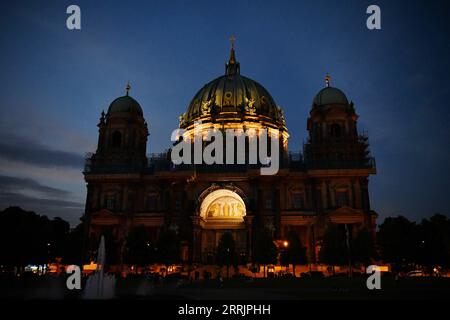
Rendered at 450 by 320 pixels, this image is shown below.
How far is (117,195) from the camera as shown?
216ft

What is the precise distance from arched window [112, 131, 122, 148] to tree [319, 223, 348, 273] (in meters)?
41.2

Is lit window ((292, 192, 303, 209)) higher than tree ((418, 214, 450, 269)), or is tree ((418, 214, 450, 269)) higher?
lit window ((292, 192, 303, 209))

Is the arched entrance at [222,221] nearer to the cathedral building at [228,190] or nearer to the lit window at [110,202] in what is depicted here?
the cathedral building at [228,190]

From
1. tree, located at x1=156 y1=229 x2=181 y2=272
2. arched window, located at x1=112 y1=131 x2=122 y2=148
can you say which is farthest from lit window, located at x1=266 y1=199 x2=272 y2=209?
arched window, located at x1=112 y1=131 x2=122 y2=148

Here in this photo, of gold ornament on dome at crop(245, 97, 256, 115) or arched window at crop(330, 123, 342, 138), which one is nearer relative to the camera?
arched window at crop(330, 123, 342, 138)

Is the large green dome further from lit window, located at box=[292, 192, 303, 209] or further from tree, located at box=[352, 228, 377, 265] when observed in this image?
tree, located at box=[352, 228, 377, 265]

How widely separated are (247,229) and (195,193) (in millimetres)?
10153

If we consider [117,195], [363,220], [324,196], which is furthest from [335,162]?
[117,195]

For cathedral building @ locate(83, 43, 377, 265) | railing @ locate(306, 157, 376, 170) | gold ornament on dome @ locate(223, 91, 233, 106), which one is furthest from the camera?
gold ornament on dome @ locate(223, 91, 233, 106)

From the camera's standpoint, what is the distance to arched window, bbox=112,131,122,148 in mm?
72125

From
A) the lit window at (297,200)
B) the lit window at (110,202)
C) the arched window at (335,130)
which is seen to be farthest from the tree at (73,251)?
the arched window at (335,130)

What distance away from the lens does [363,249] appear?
48438mm

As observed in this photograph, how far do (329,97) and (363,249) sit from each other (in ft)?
102
